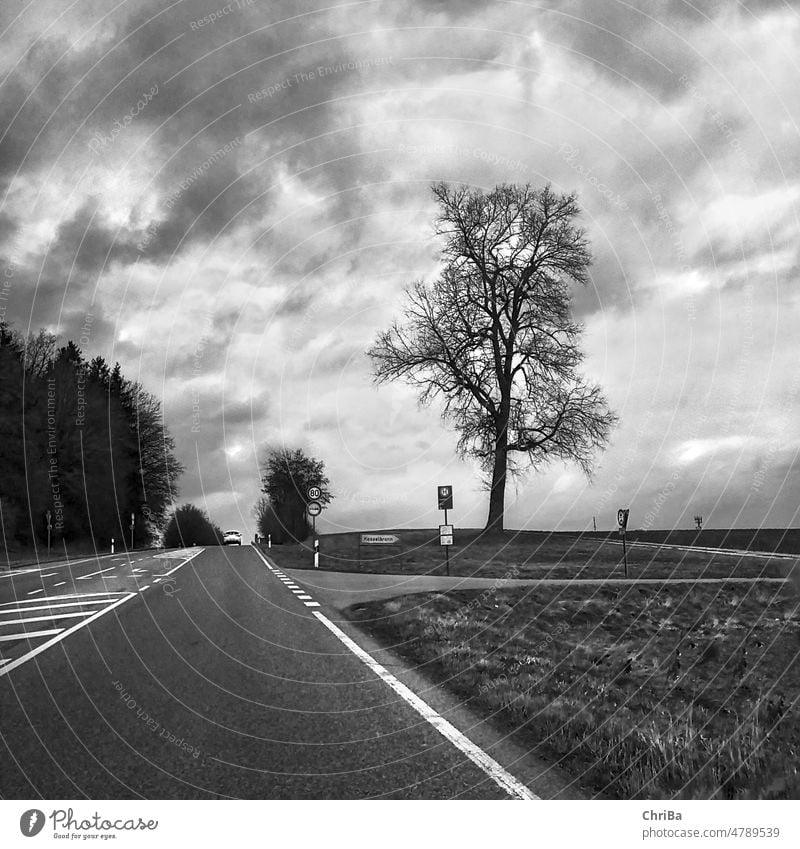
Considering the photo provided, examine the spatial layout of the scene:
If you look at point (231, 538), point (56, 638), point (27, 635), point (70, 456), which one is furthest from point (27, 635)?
point (231, 538)

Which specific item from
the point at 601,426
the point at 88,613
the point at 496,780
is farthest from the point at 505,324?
the point at 496,780

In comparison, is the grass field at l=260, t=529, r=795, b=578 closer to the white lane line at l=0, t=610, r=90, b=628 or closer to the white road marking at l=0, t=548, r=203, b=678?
the white road marking at l=0, t=548, r=203, b=678

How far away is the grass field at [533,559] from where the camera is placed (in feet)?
69.2

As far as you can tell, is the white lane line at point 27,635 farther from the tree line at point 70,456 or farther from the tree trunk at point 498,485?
the tree trunk at point 498,485

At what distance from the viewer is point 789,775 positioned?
345 cm

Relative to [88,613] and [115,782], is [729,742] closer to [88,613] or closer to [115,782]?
[115,782]

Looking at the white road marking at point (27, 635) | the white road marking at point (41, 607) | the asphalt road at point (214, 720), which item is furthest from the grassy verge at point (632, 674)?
the white road marking at point (41, 607)

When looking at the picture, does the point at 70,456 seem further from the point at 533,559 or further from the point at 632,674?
the point at 632,674

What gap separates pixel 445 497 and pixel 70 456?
80.7 ft

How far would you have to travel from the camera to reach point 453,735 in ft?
14.8

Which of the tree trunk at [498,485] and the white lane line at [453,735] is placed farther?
the tree trunk at [498,485]
